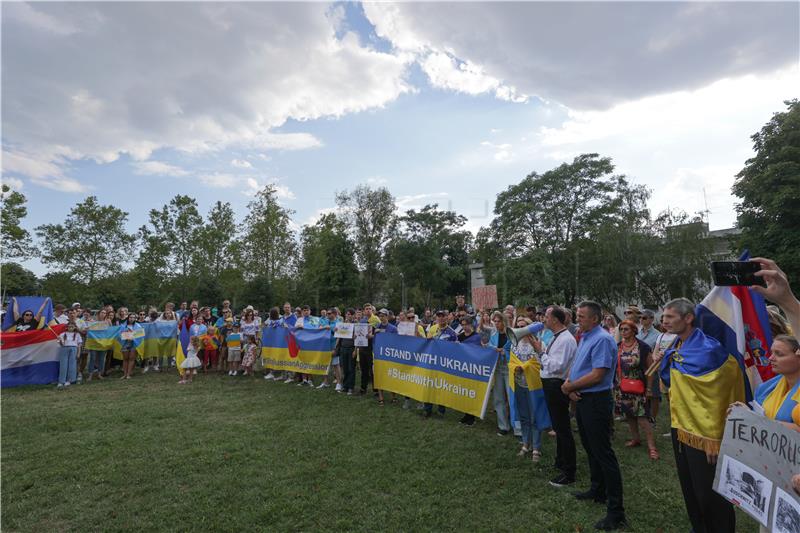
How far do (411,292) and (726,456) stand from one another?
48648 mm

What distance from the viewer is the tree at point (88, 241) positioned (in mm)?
37312

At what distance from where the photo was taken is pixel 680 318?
3453 mm

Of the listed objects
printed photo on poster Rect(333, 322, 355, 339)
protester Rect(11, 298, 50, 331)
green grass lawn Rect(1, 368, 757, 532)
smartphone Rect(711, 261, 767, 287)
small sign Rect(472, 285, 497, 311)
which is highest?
smartphone Rect(711, 261, 767, 287)

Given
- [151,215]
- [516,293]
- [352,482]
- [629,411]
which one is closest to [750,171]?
[516,293]

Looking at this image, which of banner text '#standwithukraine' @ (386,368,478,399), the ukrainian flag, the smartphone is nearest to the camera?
the smartphone

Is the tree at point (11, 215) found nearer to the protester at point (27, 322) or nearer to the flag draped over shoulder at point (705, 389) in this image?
the protester at point (27, 322)

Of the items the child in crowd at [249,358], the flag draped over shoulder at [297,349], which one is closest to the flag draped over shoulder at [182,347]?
the child in crowd at [249,358]

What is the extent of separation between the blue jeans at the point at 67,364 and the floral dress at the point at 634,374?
13.4 metres

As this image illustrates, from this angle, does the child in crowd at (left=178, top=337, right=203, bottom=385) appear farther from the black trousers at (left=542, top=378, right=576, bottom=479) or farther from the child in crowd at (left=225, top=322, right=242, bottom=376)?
the black trousers at (left=542, top=378, right=576, bottom=479)

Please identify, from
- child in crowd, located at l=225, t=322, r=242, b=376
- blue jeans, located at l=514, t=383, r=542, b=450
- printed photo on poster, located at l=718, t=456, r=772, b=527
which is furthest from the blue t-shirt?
child in crowd, located at l=225, t=322, r=242, b=376

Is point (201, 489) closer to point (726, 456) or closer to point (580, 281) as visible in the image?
point (726, 456)

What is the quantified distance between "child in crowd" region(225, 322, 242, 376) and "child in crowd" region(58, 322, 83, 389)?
3.91m

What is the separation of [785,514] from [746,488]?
332 mm

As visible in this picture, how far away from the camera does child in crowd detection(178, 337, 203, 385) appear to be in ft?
39.9
